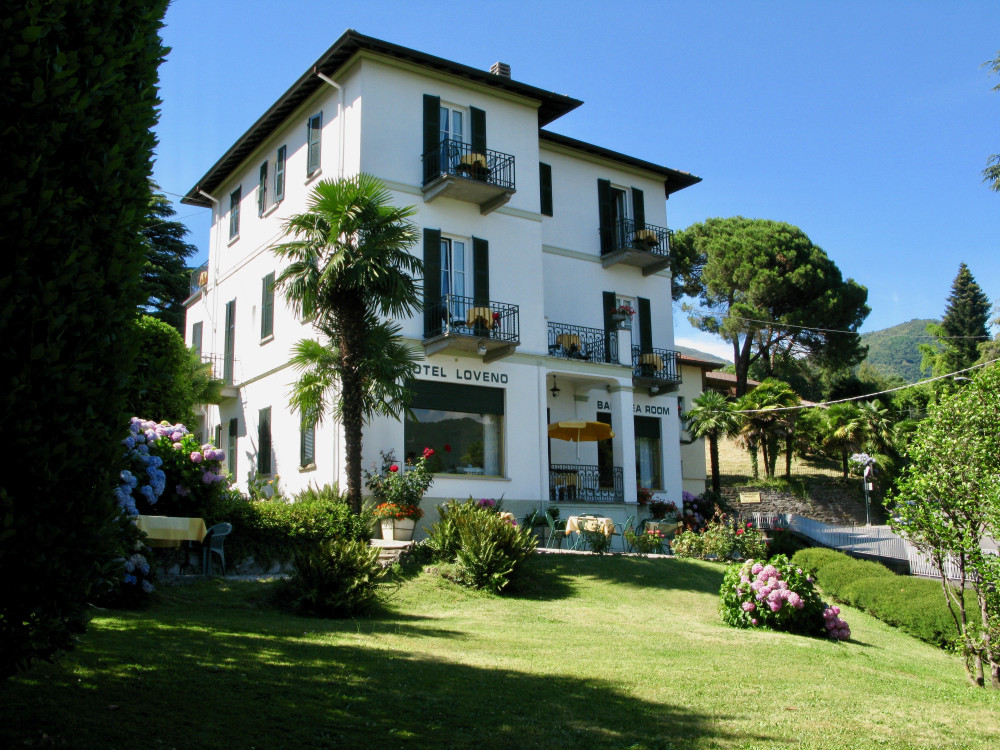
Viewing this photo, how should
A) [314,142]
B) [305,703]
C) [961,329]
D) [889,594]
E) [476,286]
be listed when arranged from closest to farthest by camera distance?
1. [305,703]
2. [889,594]
3. [476,286]
4. [314,142]
5. [961,329]

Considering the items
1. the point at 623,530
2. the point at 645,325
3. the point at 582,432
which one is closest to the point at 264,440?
the point at 582,432

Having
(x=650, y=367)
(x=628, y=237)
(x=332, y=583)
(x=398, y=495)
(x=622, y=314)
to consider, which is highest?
(x=628, y=237)

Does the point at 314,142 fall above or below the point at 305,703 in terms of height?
above

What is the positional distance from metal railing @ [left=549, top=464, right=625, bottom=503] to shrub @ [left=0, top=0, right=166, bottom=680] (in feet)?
56.9

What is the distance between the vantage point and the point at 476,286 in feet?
68.9

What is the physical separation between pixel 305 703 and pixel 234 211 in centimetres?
2209

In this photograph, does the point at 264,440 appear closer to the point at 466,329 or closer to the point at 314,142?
the point at 466,329

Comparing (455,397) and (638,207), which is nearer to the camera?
(455,397)

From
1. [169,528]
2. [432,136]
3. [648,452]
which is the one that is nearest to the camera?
[169,528]

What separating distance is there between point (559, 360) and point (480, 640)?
13037mm

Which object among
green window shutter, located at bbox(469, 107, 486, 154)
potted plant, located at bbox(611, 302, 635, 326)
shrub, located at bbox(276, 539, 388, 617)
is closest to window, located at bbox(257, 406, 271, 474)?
green window shutter, located at bbox(469, 107, 486, 154)

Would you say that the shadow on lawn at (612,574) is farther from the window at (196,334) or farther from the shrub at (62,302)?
the window at (196,334)

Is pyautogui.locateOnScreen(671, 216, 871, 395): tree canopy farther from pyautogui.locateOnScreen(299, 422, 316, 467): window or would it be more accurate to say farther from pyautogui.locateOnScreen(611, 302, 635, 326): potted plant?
pyautogui.locateOnScreen(299, 422, 316, 467): window

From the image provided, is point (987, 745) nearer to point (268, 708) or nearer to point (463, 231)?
point (268, 708)
